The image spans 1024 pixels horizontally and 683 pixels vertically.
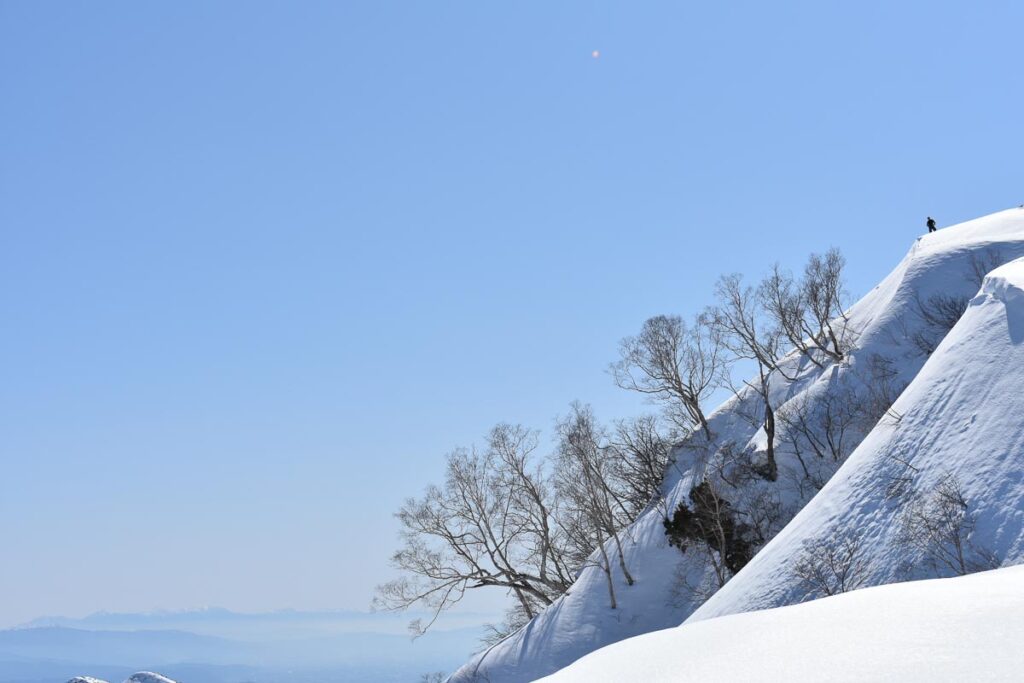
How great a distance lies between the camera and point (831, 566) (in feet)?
79.6

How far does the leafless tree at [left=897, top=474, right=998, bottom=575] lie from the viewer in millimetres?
20422

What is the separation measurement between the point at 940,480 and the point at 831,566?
423 centimetres

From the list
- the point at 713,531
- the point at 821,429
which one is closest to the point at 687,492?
the point at 713,531

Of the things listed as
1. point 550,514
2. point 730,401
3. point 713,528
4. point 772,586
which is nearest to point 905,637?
point 772,586

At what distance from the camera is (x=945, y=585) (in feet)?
32.9

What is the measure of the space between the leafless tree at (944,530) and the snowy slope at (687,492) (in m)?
18.7

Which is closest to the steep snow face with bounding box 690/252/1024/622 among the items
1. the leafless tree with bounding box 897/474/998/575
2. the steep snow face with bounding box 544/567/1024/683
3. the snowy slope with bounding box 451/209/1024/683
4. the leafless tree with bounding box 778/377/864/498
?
the leafless tree with bounding box 897/474/998/575

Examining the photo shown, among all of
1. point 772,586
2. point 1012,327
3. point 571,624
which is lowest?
point 571,624

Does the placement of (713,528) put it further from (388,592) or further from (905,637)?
(905,637)

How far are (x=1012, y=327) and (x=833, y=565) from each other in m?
9.63

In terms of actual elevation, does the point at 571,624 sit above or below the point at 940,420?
below

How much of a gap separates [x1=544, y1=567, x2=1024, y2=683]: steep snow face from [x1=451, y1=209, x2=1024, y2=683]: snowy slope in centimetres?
3260

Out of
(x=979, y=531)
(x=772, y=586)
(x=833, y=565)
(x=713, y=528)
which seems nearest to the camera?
(x=979, y=531)

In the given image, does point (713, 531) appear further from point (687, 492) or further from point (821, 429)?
point (821, 429)
